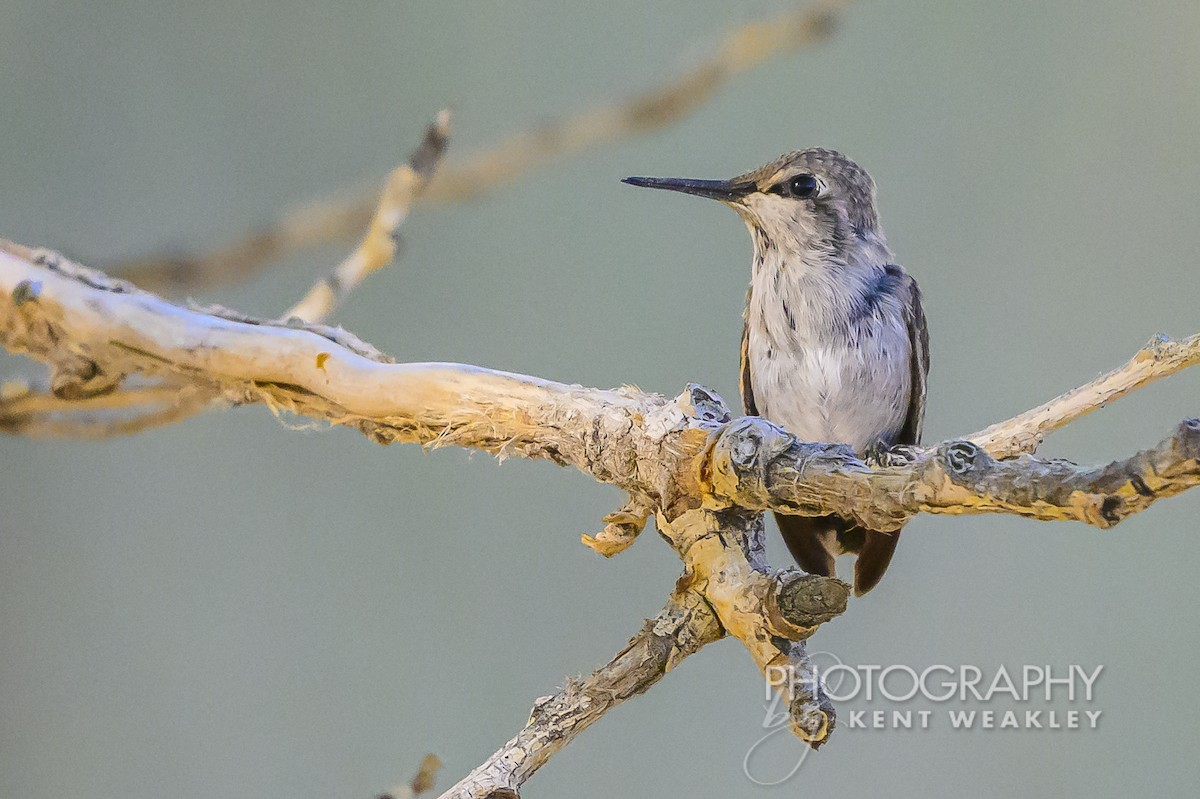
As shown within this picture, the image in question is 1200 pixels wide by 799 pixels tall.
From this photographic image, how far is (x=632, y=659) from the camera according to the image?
0.80 meters

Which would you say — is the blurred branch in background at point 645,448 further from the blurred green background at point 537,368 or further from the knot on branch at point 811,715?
the blurred green background at point 537,368

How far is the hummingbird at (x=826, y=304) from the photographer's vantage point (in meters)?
1.28

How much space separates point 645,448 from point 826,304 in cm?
52

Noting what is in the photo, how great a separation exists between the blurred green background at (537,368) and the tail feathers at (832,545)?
342mm

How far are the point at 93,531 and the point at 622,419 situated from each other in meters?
1.51

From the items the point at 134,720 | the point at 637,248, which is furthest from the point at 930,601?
the point at 134,720

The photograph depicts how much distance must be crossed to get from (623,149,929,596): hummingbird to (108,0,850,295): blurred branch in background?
627 mm

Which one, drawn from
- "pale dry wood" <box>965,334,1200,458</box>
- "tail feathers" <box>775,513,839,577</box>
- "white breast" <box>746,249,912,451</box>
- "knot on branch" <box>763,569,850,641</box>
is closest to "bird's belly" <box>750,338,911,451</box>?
"white breast" <box>746,249,912,451</box>

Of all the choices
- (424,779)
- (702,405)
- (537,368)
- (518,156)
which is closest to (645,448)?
(702,405)

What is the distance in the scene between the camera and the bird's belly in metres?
1.28

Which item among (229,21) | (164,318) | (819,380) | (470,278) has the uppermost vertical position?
(229,21)

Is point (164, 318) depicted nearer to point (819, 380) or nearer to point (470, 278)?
point (819, 380)

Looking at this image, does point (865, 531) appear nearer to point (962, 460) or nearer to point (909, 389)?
point (909, 389)

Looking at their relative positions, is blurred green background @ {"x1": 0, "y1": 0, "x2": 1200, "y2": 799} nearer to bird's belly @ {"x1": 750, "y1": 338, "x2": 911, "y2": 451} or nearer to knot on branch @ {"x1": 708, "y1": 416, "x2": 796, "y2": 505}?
bird's belly @ {"x1": 750, "y1": 338, "x2": 911, "y2": 451}
